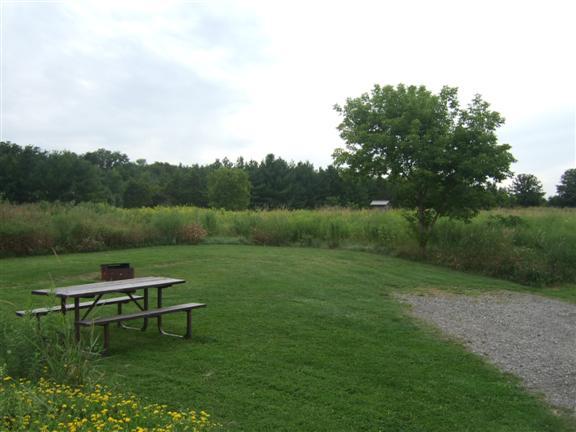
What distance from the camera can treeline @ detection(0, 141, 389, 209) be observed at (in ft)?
174

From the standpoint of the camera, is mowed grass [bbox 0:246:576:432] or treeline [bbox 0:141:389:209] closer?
mowed grass [bbox 0:246:576:432]

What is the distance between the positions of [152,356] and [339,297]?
14.8 ft

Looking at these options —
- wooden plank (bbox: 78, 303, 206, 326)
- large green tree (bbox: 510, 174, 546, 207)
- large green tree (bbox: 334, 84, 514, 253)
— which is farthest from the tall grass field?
large green tree (bbox: 510, 174, 546, 207)

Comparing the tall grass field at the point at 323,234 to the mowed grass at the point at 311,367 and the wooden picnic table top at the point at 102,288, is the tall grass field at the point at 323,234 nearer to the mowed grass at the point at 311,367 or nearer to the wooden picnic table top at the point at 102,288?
the mowed grass at the point at 311,367

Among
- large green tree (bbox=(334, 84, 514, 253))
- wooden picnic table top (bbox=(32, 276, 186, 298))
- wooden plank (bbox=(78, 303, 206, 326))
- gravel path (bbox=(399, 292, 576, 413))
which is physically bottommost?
gravel path (bbox=(399, 292, 576, 413))

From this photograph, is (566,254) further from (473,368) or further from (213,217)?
(213,217)

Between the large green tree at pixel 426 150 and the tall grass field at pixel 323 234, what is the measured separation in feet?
3.20

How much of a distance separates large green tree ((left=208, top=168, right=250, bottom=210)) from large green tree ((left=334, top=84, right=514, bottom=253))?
36151 millimetres

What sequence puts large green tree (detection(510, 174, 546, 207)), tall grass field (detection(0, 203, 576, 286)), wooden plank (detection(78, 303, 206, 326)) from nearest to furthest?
wooden plank (detection(78, 303, 206, 326)), tall grass field (detection(0, 203, 576, 286)), large green tree (detection(510, 174, 546, 207))

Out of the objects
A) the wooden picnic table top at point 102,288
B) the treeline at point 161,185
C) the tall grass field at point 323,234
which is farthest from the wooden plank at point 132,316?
the treeline at point 161,185

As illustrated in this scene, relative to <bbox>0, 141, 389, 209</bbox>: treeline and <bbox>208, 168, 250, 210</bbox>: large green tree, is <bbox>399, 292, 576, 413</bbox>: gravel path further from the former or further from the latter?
<bbox>208, 168, 250, 210</bbox>: large green tree

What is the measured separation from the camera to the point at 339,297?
31.6ft

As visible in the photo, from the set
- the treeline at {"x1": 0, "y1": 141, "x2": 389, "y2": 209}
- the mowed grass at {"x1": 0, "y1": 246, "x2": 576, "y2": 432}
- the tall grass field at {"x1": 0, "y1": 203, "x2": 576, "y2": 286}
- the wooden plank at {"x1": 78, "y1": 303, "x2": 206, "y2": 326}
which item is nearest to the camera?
the mowed grass at {"x1": 0, "y1": 246, "x2": 576, "y2": 432}

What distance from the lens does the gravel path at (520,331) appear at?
223 inches
